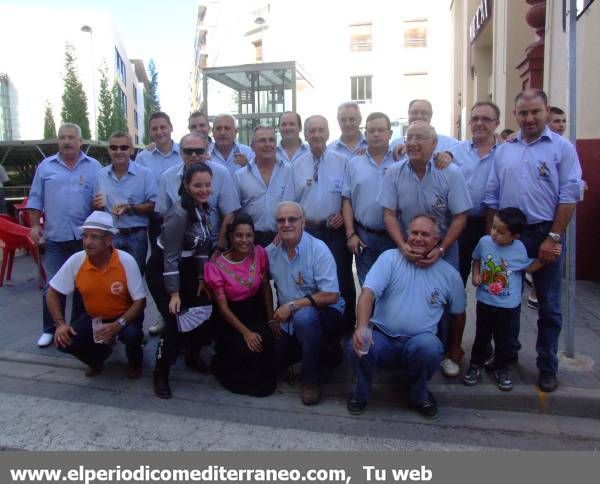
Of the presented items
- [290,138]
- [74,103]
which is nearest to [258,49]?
[74,103]

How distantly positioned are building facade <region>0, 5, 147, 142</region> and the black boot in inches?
1113

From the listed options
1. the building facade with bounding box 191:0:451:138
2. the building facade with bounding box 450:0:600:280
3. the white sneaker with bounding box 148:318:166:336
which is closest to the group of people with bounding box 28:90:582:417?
the white sneaker with bounding box 148:318:166:336

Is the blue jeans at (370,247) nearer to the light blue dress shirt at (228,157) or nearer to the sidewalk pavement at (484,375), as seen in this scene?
the sidewalk pavement at (484,375)

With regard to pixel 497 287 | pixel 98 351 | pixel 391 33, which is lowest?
pixel 98 351

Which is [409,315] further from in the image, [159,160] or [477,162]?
[159,160]

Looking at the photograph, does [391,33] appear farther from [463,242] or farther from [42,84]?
[463,242]

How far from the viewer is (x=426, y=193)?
12.2ft

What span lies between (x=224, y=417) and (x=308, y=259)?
1.23 metres

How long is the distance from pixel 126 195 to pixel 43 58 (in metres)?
29.9

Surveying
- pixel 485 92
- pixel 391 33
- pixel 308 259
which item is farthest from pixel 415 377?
pixel 391 33

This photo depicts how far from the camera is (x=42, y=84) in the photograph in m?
29.4

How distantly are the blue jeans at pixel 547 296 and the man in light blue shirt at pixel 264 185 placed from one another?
1.87 metres

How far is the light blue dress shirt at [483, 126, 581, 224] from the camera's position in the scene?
3383mm

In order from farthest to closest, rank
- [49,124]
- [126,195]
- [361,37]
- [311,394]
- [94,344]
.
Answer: [361,37], [49,124], [126,195], [94,344], [311,394]
